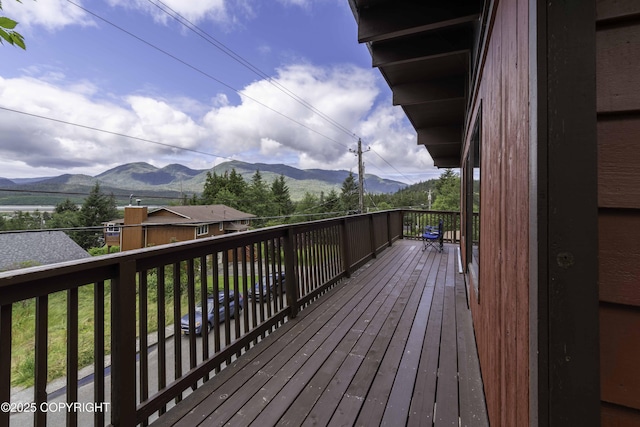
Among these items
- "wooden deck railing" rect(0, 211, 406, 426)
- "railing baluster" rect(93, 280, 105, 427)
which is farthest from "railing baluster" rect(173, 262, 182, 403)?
"railing baluster" rect(93, 280, 105, 427)

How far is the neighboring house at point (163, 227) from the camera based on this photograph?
1569 centimetres

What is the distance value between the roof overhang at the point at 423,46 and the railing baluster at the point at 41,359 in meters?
2.52

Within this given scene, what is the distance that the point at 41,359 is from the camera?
3.81 feet

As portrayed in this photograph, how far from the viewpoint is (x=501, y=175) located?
1.23 m

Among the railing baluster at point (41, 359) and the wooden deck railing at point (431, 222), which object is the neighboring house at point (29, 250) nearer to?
the railing baluster at point (41, 359)

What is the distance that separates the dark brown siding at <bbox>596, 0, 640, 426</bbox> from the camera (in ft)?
1.94

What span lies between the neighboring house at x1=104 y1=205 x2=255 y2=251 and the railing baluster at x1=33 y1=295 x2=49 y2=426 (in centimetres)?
1063

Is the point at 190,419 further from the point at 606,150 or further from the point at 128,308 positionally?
the point at 606,150

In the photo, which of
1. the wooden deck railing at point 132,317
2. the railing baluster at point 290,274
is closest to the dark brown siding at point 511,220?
the wooden deck railing at point 132,317

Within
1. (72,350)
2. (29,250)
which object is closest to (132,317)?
(72,350)

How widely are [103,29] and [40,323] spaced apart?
3193 cm

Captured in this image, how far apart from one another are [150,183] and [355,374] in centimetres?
9481

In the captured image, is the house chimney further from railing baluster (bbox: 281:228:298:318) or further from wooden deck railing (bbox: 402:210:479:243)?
railing baluster (bbox: 281:228:298:318)

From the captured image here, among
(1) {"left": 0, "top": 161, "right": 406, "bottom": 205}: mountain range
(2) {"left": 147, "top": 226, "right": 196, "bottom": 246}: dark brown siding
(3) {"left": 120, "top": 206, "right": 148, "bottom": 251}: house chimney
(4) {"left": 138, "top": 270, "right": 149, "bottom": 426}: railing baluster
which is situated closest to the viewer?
(4) {"left": 138, "top": 270, "right": 149, "bottom": 426}: railing baluster
